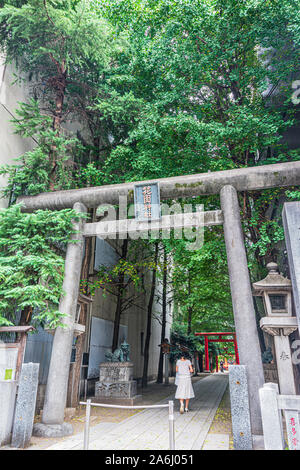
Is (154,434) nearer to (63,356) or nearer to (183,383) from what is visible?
(63,356)

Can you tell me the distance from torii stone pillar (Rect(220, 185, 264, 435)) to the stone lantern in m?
0.82

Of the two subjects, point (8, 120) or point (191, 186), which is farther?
point (8, 120)

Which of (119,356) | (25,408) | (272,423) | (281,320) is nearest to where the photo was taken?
(272,423)

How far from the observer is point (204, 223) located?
766 cm

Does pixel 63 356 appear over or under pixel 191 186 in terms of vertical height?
under

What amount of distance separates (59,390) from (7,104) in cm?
846

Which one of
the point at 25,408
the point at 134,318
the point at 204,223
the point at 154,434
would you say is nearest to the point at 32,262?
the point at 25,408

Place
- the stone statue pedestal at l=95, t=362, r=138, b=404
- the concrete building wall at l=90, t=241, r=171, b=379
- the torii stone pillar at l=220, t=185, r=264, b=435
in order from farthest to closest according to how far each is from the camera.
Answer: the concrete building wall at l=90, t=241, r=171, b=379 < the stone statue pedestal at l=95, t=362, r=138, b=404 < the torii stone pillar at l=220, t=185, r=264, b=435

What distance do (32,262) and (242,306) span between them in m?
4.70

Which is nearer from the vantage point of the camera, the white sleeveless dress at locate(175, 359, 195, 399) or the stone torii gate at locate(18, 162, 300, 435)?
the stone torii gate at locate(18, 162, 300, 435)

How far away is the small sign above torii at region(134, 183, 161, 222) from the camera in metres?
7.76

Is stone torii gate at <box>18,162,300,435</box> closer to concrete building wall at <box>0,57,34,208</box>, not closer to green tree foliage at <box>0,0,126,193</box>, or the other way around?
green tree foliage at <box>0,0,126,193</box>

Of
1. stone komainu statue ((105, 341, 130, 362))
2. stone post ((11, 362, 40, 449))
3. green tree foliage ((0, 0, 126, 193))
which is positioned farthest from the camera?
stone komainu statue ((105, 341, 130, 362))

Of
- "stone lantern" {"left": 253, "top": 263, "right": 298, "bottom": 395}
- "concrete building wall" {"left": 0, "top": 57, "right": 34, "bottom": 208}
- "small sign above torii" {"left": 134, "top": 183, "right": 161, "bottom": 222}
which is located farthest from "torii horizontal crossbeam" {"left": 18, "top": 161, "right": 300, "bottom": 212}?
"stone lantern" {"left": 253, "top": 263, "right": 298, "bottom": 395}
